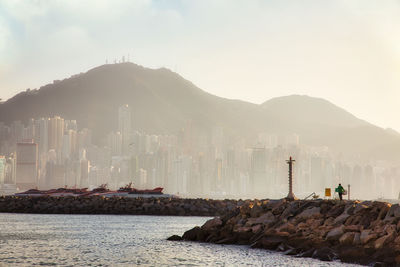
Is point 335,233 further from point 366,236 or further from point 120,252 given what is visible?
point 120,252

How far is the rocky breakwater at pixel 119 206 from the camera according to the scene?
341 feet

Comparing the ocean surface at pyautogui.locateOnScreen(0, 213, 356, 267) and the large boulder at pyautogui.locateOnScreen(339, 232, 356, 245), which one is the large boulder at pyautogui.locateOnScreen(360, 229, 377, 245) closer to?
the large boulder at pyautogui.locateOnScreen(339, 232, 356, 245)

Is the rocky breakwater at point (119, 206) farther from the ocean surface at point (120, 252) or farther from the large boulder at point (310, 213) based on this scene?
the large boulder at point (310, 213)

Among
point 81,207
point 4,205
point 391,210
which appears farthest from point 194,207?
point 391,210

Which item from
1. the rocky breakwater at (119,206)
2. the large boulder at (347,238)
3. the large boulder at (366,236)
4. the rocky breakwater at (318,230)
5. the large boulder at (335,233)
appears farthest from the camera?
the rocky breakwater at (119,206)

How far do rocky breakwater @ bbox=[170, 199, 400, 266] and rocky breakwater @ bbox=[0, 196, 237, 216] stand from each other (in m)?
49.9

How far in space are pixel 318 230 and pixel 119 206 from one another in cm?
7119

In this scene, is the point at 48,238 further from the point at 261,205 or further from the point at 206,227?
the point at 261,205

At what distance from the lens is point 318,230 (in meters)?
41.9

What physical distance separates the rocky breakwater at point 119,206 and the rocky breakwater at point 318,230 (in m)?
49.9

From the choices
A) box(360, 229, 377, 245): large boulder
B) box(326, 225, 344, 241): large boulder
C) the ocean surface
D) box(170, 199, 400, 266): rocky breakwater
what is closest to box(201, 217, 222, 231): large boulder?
box(170, 199, 400, 266): rocky breakwater

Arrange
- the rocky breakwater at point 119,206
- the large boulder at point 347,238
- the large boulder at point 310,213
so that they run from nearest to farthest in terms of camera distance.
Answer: the large boulder at point 347,238 → the large boulder at point 310,213 → the rocky breakwater at point 119,206

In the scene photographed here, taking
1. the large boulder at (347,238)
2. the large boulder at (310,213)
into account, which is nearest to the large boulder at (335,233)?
the large boulder at (347,238)

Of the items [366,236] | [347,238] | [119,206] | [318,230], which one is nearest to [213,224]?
[318,230]
